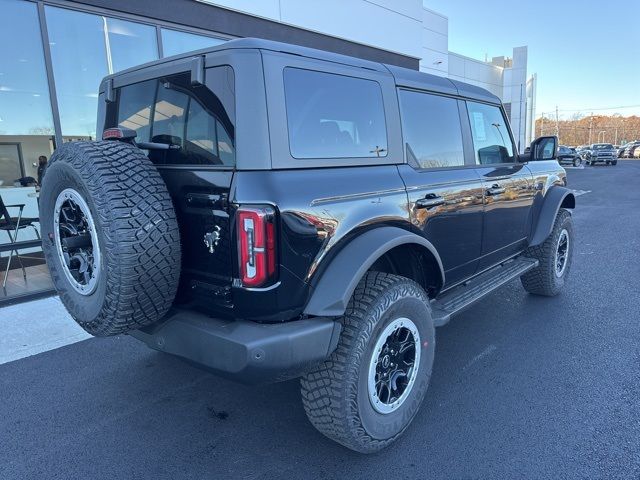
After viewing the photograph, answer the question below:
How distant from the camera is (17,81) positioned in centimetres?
602

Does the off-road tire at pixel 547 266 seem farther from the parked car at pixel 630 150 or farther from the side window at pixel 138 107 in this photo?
the parked car at pixel 630 150

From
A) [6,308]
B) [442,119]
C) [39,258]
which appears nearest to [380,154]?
[442,119]

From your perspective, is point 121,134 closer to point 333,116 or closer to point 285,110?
point 285,110

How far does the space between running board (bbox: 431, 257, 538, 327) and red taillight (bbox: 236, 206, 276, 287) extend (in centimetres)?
131

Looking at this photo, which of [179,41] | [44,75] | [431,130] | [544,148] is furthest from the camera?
[179,41]

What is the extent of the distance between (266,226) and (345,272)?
0.46m

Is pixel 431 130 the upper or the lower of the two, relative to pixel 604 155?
upper

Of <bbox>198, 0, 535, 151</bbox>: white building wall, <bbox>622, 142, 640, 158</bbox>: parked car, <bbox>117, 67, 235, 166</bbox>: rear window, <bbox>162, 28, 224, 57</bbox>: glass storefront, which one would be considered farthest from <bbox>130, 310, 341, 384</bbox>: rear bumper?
<bbox>622, 142, 640, 158</bbox>: parked car

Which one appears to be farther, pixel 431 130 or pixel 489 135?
pixel 489 135

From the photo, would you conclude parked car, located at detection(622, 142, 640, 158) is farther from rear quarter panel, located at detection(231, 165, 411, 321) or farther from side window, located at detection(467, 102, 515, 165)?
rear quarter panel, located at detection(231, 165, 411, 321)

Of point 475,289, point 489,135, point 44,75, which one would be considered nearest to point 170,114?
point 475,289

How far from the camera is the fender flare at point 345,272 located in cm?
208

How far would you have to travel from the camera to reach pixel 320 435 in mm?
2611

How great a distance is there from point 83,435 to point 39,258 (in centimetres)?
452
